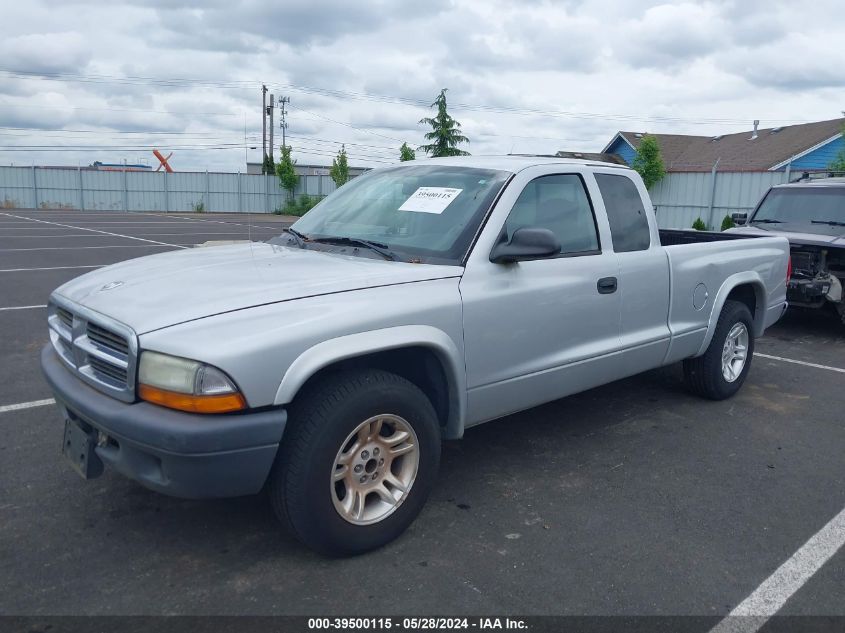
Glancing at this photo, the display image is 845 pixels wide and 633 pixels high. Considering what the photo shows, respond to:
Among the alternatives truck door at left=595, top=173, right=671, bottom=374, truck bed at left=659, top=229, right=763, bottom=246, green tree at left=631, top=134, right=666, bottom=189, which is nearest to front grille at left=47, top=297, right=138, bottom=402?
truck door at left=595, top=173, right=671, bottom=374

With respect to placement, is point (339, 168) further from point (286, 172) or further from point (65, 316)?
point (65, 316)

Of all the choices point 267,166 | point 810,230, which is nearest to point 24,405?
point 810,230

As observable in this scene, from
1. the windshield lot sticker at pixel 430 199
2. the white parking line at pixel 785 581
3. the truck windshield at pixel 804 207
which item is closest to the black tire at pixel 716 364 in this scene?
the white parking line at pixel 785 581

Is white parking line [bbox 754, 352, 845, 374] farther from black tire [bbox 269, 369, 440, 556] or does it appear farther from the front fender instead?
black tire [bbox 269, 369, 440, 556]

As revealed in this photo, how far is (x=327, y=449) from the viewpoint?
3.02 metres

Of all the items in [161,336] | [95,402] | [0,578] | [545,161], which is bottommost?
[0,578]

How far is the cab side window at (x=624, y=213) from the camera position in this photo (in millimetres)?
4656

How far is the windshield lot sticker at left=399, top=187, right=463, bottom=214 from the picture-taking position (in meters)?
4.02

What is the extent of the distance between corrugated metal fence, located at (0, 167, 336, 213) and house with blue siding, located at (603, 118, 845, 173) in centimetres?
1844

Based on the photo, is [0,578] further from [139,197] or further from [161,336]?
[139,197]

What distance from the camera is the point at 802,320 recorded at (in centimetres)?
948

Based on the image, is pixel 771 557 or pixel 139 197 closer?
pixel 771 557

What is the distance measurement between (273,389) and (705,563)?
2078 millimetres

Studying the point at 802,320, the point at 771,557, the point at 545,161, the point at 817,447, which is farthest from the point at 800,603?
the point at 802,320
